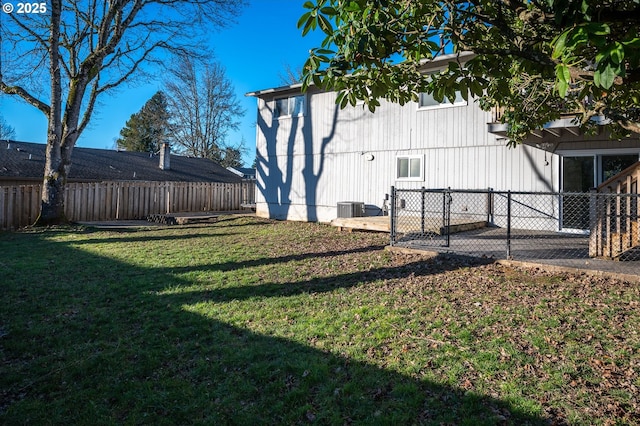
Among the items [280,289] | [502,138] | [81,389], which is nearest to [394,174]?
[502,138]

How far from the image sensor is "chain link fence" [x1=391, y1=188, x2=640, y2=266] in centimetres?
695

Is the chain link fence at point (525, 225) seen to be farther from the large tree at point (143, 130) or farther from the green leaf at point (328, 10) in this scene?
the large tree at point (143, 130)

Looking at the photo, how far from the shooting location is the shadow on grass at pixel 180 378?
298 cm

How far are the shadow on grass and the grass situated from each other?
0.02 m

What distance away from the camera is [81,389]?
3.48m

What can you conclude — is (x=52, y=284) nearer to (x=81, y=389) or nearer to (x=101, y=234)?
(x=81, y=389)

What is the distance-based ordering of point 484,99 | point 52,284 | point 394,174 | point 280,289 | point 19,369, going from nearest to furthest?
point 19,369, point 280,289, point 52,284, point 484,99, point 394,174

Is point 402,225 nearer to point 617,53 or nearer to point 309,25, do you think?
point 309,25

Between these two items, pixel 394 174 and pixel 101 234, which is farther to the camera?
pixel 394 174

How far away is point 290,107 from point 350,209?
5.57m

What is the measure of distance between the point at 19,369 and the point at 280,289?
10.4 feet

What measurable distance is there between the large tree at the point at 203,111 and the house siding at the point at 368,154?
66.3 ft

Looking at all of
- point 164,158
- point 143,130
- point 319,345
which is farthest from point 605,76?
point 143,130

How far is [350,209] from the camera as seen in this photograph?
1359 centimetres
